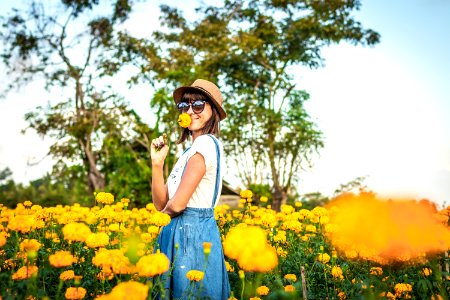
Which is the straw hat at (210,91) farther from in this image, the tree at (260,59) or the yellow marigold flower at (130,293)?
the tree at (260,59)

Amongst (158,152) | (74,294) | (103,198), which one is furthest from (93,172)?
(74,294)

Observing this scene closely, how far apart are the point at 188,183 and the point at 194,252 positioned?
35 cm

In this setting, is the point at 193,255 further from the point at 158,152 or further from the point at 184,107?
the point at 184,107

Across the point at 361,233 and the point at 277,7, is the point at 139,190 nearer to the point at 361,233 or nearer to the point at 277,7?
the point at 277,7

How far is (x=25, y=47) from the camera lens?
52.1 ft

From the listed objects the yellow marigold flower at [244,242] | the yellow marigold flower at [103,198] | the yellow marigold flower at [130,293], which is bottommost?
the yellow marigold flower at [130,293]

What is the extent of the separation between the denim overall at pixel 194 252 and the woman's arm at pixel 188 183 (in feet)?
0.34

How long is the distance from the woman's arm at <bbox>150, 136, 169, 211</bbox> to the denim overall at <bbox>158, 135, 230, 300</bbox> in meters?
0.14

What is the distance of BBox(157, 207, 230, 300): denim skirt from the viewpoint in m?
2.05

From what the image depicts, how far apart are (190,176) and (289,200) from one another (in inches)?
626

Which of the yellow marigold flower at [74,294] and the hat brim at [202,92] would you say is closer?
the yellow marigold flower at [74,294]

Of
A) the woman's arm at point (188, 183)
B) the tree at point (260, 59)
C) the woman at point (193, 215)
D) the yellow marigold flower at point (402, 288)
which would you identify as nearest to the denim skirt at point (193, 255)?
the woman at point (193, 215)

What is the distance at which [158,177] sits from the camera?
2186 mm

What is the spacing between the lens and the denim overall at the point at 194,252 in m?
2.05
